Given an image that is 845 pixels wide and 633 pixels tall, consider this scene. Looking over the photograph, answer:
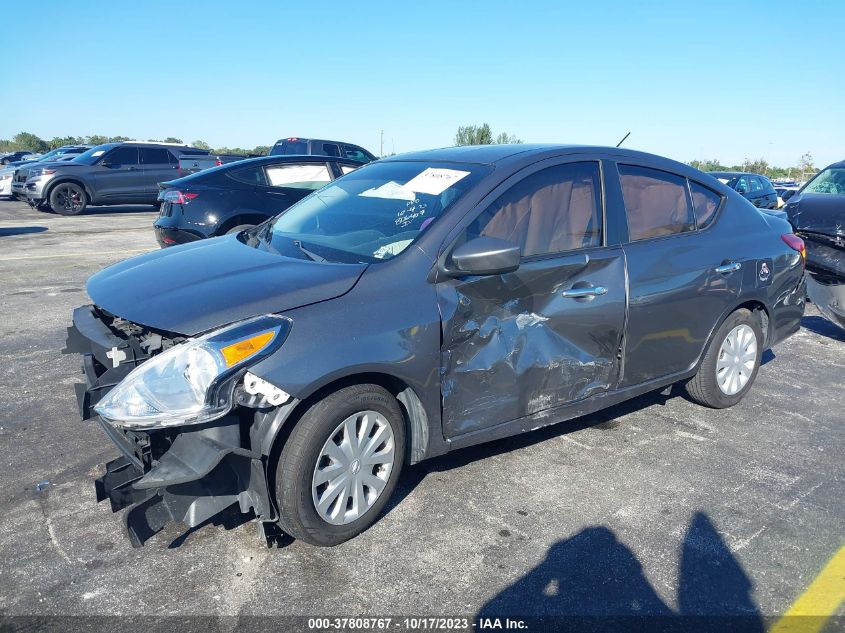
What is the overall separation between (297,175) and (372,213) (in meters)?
5.74

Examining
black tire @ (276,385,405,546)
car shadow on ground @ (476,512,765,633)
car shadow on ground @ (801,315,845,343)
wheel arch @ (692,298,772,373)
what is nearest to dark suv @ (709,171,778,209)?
car shadow on ground @ (801,315,845,343)

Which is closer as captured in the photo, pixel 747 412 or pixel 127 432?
pixel 127 432

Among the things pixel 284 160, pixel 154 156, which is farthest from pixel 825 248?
pixel 154 156

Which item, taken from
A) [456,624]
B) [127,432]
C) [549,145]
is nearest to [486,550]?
[456,624]

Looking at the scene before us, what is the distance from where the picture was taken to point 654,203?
171 inches

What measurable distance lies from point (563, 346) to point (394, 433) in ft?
3.61

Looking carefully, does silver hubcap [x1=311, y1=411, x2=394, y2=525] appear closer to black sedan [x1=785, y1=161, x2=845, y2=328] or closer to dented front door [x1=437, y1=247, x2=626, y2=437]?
dented front door [x1=437, y1=247, x2=626, y2=437]

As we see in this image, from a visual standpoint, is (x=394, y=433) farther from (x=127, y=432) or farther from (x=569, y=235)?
(x=569, y=235)

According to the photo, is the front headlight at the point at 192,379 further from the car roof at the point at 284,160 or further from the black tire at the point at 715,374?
the car roof at the point at 284,160

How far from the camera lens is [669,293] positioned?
166 inches

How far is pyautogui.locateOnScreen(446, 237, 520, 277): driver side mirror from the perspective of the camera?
10.5ft

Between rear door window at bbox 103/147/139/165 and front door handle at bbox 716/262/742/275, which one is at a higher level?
rear door window at bbox 103/147/139/165

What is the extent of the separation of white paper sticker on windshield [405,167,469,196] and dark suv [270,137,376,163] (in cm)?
1364

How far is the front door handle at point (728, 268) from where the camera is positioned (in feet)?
14.8
